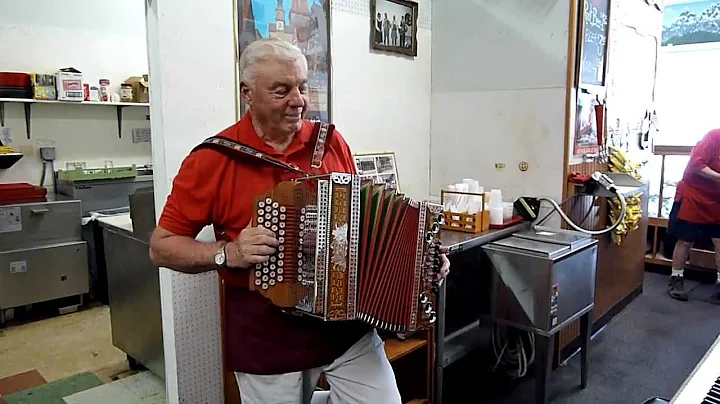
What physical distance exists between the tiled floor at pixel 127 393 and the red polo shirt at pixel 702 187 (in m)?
4.02

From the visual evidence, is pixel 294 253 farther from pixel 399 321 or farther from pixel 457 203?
pixel 457 203

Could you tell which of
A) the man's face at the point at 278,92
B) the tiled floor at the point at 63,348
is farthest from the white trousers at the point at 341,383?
the tiled floor at the point at 63,348

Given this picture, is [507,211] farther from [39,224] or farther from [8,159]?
[8,159]

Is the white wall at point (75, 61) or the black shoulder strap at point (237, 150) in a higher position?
the white wall at point (75, 61)

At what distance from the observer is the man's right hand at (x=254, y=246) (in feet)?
4.39

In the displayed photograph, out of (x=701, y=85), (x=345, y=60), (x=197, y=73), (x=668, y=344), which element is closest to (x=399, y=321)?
(x=197, y=73)

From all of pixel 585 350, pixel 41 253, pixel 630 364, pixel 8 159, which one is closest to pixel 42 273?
pixel 41 253

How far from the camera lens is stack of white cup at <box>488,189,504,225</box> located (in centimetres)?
278

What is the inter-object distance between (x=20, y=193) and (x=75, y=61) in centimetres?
130

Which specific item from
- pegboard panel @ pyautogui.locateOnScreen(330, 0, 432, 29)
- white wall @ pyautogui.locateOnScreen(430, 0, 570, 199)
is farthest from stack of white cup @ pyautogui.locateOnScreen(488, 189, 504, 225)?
pegboard panel @ pyautogui.locateOnScreen(330, 0, 432, 29)

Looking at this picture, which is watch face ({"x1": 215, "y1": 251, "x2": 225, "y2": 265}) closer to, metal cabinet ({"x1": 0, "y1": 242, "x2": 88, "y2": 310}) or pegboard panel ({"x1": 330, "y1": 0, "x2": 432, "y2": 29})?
pegboard panel ({"x1": 330, "y1": 0, "x2": 432, "y2": 29})

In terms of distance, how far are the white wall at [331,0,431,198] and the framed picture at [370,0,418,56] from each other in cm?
4

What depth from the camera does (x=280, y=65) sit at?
1.52 metres

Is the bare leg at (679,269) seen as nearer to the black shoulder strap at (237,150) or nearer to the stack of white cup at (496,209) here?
the stack of white cup at (496,209)
